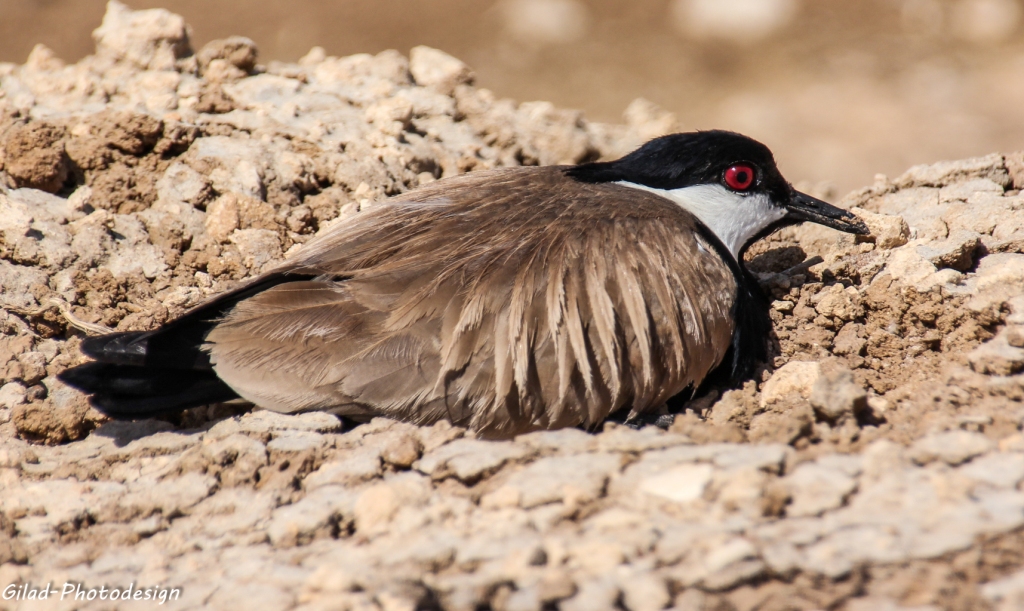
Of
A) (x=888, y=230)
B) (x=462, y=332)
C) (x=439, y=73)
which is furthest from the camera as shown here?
(x=439, y=73)

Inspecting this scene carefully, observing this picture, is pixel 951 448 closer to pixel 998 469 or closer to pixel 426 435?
pixel 998 469

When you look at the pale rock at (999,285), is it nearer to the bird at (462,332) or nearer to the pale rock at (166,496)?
the bird at (462,332)

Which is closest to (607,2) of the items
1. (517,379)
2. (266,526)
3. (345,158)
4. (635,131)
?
(635,131)

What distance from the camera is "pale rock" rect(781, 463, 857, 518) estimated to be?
236 cm

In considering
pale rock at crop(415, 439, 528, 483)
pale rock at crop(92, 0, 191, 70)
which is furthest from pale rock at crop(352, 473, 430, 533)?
pale rock at crop(92, 0, 191, 70)

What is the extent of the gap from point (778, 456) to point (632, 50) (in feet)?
28.3

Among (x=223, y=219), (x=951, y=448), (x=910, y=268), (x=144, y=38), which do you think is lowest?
(x=951, y=448)

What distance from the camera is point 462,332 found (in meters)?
3.17

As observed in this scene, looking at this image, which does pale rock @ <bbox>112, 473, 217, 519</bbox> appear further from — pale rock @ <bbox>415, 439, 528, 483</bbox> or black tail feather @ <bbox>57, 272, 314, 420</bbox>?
pale rock @ <bbox>415, 439, 528, 483</bbox>

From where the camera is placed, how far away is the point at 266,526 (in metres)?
2.68

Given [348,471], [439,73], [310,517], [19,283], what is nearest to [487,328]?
[348,471]

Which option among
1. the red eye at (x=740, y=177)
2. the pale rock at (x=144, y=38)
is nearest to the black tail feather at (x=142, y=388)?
the red eye at (x=740, y=177)

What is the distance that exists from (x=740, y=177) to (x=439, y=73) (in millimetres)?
2563

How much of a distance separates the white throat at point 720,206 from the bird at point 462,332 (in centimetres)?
57
